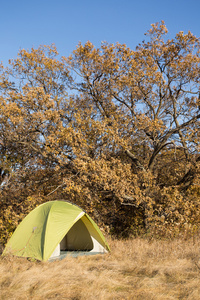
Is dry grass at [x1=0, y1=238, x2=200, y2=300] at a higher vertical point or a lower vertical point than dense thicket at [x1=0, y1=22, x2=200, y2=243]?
lower

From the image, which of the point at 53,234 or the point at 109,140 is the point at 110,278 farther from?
the point at 109,140

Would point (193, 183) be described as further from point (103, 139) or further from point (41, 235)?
point (41, 235)

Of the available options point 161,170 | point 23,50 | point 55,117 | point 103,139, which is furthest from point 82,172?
point 23,50

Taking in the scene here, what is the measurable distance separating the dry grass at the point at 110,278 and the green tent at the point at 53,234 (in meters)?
0.49

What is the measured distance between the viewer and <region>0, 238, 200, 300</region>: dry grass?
480cm

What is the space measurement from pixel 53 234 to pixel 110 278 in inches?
107

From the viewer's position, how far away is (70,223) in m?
8.23

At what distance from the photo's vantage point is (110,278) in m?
5.64

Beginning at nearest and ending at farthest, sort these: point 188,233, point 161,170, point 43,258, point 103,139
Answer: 1. point 43,258
2. point 188,233
3. point 103,139
4. point 161,170

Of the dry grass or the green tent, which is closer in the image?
the dry grass

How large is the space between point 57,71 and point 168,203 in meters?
8.36

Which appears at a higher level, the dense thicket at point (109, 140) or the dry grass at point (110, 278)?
the dense thicket at point (109, 140)

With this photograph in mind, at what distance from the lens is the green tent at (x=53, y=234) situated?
7707 mm

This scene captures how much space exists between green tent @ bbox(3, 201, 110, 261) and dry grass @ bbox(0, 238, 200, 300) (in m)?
0.49
